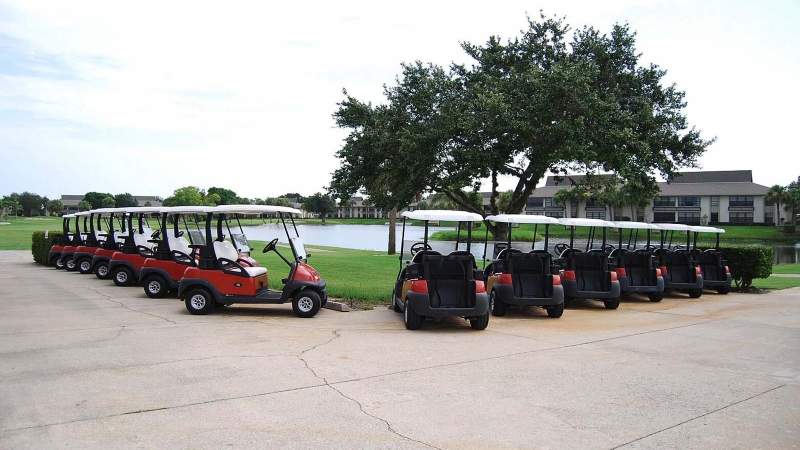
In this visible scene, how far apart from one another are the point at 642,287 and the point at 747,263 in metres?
5.19

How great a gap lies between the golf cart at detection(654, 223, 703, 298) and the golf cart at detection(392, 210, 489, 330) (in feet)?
22.3

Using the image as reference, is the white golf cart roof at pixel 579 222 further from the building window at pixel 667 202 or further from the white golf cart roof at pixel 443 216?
the building window at pixel 667 202

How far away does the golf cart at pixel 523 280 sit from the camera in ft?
36.7

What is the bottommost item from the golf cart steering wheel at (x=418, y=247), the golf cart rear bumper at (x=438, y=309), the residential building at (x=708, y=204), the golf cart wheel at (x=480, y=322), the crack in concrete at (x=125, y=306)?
the crack in concrete at (x=125, y=306)

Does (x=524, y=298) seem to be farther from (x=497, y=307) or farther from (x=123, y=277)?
(x=123, y=277)

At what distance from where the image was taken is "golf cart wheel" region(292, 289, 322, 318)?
421 inches

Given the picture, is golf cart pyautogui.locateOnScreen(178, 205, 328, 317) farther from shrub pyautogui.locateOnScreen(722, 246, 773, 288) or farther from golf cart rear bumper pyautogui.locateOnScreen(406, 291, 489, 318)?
shrub pyautogui.locateOnScreen(722, 246, 773, 288)

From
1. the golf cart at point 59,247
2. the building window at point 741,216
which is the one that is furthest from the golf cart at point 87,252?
the building window at point 741,216

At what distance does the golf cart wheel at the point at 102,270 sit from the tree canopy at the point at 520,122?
29.5 ft

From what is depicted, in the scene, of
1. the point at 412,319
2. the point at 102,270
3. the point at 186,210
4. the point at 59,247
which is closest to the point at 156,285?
the point at 186,210

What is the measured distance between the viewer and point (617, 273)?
13.8 metres

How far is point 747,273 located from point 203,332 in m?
14.7

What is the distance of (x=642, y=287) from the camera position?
13.8m

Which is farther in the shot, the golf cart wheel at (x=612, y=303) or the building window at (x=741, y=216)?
the building window at (x=741, y=216)
